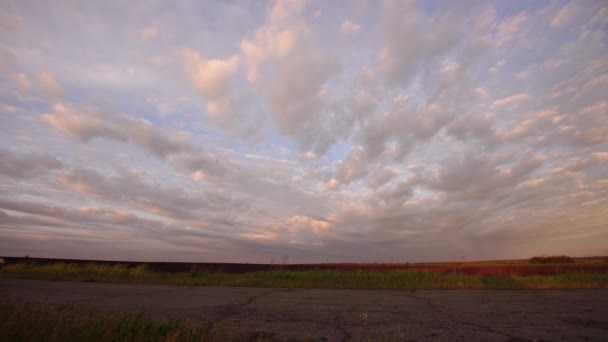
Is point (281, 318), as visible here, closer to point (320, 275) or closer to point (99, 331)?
point (99, 331)

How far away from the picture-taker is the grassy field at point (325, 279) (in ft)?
51.8

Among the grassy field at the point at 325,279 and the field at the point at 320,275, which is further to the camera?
the field at the point at 320,275

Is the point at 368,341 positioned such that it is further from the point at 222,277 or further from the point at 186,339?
the point at 222,277

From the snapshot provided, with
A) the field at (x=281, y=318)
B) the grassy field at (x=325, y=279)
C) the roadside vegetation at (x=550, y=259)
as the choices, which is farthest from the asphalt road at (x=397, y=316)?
the roadside vegetation at (x=550, y=259)

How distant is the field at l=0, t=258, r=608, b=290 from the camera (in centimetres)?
1644

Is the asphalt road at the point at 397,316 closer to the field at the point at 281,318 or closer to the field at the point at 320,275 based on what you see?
the field at the point at 281,318

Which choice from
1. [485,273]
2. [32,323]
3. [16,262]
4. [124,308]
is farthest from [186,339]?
[16,262]

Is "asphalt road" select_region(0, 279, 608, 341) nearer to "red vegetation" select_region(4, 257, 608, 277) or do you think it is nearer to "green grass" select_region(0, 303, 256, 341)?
"green grass" select_region(0, 303, 256, 341)

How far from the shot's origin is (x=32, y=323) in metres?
5.44

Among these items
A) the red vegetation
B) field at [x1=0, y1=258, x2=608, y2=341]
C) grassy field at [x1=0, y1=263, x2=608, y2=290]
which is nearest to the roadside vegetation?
the red vegetation

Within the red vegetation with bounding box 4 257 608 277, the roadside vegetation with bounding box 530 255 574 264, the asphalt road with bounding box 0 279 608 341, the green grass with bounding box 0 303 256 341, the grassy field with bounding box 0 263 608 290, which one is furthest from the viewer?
the roadside vegetation with bounding box 530 255 574 264

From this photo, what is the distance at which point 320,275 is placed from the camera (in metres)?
21.4

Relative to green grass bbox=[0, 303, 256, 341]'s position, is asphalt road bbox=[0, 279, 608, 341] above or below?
below

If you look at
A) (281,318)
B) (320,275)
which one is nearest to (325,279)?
(320,275)
